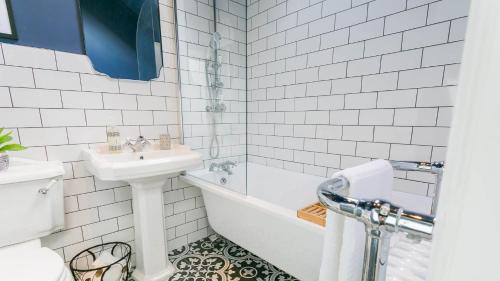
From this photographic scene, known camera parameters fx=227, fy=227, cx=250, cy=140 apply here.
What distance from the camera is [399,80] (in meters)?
1.50

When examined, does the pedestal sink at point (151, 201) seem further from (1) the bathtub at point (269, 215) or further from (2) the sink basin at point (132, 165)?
(1) the bathtub at point (269, 215)

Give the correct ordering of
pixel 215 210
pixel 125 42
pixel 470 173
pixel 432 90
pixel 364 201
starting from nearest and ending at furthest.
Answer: pixel 470 173, pixel 364 201, pixel 432 90, pixel 125 42, pixel 215 210

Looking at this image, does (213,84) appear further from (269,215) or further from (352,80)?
(269,215)

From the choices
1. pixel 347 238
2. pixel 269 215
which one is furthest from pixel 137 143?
pixel 347 238

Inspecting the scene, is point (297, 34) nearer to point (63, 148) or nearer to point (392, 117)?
point (392, 117)

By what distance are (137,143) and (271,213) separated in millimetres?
1080

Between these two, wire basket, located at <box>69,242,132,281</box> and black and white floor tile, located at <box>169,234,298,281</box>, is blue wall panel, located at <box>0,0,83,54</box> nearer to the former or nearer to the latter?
wire basket, located at <box>69,242,132,281</box>

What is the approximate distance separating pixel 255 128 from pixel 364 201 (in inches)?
81.4

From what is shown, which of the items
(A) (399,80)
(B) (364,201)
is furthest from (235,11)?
A: (B) (364,201)

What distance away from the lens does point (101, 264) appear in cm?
154

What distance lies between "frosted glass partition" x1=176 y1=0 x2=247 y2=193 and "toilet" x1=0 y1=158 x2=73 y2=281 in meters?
0.95

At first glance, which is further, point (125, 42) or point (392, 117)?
point (125, 42)

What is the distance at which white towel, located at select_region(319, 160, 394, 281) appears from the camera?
0.63 metres

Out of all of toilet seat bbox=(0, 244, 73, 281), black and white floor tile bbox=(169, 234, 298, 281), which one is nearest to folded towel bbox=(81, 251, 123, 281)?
black and white floor tile bbox=(169, 234, 298, 281)
